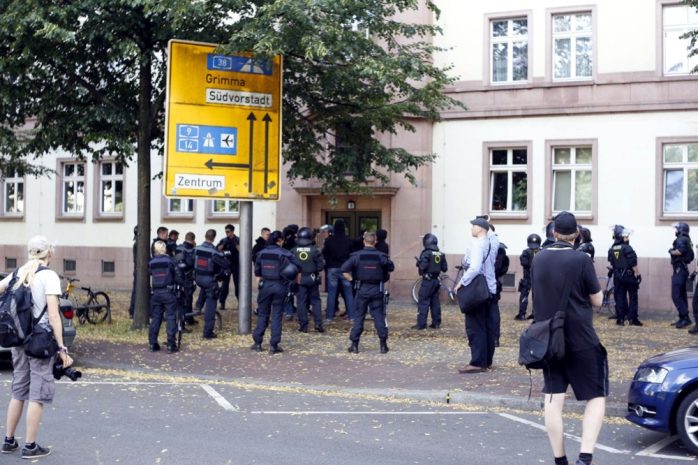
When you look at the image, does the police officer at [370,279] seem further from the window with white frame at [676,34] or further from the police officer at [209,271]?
the window with white frame at [676,34]

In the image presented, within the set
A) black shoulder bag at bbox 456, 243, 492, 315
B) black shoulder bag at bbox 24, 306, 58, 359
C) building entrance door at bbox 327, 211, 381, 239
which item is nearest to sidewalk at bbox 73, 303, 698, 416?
black shoulder bag at bbox 456, 243, 492, 315

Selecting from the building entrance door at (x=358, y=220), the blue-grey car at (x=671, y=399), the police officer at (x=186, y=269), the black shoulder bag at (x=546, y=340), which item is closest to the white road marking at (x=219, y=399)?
the black shoulder bag at (x=546, y=340)

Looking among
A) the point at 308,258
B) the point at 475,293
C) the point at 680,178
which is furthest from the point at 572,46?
the point at 475,293

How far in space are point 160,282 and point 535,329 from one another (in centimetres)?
832

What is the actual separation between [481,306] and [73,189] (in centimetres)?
2042

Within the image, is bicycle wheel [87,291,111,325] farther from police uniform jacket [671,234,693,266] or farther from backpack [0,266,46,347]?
backpack [0,266,46,347]

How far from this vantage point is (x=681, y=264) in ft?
59.4

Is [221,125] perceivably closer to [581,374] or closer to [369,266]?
[369,266]

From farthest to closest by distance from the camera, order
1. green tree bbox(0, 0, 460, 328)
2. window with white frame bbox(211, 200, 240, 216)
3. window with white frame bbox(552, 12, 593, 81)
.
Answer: window with white frame bbox(211, 200, 240, 216) < window with white frame bbox(552, 12, 593, 81) < green tree bbox(0, 0, 460, 328)

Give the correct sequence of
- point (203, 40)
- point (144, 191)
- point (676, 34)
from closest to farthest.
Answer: point (203, 40) → point (144, 191) → point (676, 34)

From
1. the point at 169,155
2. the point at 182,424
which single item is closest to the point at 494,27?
the point at 169,155

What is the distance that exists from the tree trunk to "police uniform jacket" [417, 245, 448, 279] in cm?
484

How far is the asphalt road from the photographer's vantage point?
7.62m

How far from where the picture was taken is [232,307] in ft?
72.4
